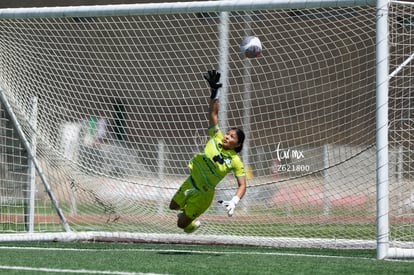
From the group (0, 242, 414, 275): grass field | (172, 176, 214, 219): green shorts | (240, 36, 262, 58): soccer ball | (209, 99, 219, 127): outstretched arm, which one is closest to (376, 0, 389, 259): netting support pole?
(0, 242, 414, 275): grass field

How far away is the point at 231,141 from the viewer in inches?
360

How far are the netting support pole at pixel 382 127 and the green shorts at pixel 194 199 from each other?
2.01m

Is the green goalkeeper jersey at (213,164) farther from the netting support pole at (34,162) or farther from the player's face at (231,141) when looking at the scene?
the netting support pole at (34,162)

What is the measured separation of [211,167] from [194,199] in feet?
1.38

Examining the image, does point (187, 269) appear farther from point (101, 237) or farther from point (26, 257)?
point (101, 237)

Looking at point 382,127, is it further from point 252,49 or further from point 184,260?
point 184,260

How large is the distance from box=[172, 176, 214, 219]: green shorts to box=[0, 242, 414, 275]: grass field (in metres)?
0.41

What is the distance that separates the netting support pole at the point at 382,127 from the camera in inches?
322

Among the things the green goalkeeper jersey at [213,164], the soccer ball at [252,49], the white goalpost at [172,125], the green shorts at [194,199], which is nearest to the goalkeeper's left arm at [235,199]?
the green goalkeeper jersey at [213,164]

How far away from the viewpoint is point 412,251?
8.48 meters

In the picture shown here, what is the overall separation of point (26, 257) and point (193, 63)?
429cm

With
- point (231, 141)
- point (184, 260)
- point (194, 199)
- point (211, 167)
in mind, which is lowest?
point (184, 260)

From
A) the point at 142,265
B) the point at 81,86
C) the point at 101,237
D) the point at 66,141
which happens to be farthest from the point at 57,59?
the point at 142,265

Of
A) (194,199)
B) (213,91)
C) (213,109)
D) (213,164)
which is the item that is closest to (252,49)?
(213,91)
